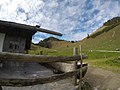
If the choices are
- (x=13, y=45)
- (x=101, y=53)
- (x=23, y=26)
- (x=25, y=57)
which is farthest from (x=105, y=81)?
(x=101, y=53)

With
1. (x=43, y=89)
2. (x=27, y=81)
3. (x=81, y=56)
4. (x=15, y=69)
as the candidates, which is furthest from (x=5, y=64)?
(x=27, y=81)

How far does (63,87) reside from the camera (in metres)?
9.70

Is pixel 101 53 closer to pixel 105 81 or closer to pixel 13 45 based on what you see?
pixel 13 45

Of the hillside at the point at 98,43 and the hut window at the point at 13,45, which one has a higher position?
the hillside at the point at 98,43

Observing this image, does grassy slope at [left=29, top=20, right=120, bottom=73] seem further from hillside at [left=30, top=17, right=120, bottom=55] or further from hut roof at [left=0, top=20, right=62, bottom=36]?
hut roof at [left=0, top=20, right=62, bottom=36]

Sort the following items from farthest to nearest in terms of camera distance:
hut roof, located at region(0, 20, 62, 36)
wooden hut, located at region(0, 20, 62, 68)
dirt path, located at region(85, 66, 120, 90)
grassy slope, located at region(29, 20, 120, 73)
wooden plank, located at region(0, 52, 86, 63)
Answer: grassy slope, located at region(29, 20, 120, 73) → wooden hut, located at region(0, 20, 62, 68) → hut roof, located at region(0, 20, 62, 36) → dirt path, located at region(85, 66, 120, 90) → wooden plank, located at region(0, 52, 86, 63)

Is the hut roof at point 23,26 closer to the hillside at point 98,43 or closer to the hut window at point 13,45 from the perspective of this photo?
the hut window at point 13,45

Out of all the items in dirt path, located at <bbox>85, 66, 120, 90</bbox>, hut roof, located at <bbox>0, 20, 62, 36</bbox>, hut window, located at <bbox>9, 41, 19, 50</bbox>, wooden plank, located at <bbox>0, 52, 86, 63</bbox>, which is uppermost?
hut roof, located at <bbox>0, 20, 62, 36</bbox>

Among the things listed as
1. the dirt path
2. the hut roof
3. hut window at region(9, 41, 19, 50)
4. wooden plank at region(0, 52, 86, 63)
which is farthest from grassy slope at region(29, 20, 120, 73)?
wooden plank at region(0, 52, 86, 63)

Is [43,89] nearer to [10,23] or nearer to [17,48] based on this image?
[10,23]

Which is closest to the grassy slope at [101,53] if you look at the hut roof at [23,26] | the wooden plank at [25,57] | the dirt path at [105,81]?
the dirt path at [105,81]

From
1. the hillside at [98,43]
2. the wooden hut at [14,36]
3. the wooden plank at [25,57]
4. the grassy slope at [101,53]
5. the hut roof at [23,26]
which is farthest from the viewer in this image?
the hillside at [98,43]

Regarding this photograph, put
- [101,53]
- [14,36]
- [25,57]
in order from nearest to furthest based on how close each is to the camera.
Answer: [25,57], [14,36], [101,53]

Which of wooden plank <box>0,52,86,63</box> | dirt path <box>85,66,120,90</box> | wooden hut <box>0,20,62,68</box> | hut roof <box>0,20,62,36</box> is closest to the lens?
wooden plank <box>0,52,86,63</box>
